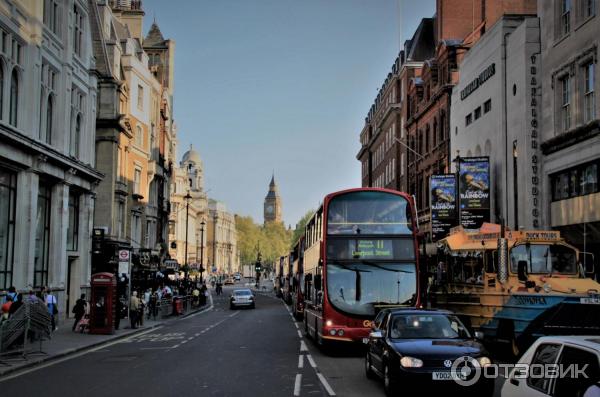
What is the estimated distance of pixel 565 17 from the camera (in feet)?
109

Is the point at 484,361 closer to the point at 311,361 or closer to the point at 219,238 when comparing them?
the point at 311,361

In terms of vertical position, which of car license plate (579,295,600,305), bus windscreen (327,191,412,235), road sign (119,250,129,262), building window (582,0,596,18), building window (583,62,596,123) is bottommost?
car license plate (579,295,600,305)

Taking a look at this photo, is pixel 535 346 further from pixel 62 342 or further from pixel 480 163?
pixel 480 163

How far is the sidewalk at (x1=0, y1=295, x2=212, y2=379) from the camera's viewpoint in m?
18.5

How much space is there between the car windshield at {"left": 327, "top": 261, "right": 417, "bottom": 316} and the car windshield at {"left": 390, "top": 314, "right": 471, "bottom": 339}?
5.47 m

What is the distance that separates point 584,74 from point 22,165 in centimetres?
2328

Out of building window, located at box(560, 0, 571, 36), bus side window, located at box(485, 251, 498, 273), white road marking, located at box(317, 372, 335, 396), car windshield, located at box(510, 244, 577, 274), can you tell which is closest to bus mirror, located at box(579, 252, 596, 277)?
car windshield, located at box(510, 244, 577, 274)

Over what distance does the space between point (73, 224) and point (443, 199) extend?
21.3m

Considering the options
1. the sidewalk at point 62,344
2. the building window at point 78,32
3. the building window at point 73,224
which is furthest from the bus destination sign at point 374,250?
the building window at point 78,32

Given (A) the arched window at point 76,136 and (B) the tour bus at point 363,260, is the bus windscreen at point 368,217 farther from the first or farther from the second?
(A) the arched window at point 76,136

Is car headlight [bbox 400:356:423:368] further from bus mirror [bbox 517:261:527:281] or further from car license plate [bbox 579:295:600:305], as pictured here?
bus mirror [bbox 517:261:527:281]

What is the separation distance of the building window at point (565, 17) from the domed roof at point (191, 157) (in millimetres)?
129681

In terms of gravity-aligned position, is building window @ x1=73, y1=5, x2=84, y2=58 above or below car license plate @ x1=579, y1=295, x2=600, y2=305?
above

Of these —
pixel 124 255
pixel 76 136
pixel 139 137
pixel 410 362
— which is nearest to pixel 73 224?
pixel 76 136
